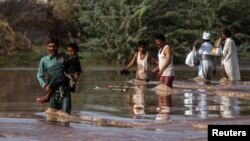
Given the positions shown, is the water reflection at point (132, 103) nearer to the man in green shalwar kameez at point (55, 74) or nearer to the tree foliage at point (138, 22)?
the man in green shalwar kameez at point (55, 74)

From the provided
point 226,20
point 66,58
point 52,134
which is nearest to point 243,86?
point 66,58

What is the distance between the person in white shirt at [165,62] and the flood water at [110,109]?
1.64 feet

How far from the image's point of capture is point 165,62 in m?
17.3

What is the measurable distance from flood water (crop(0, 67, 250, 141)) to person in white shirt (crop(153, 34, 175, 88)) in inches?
19.7

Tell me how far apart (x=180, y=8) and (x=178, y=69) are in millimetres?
3853

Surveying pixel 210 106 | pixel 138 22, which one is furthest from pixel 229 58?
pixel 138 22

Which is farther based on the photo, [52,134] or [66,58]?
[66,58]

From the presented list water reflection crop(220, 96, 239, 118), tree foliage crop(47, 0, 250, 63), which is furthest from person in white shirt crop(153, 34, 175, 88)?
tree foliage crop(47, 0, 250, 63)

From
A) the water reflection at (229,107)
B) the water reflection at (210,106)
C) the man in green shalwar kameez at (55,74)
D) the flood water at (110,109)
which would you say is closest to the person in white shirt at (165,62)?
the flood water at (110,109)

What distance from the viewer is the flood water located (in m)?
10.4

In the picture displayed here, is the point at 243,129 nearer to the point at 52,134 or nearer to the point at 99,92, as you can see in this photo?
the point at 52,134

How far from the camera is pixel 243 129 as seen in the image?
9453mm

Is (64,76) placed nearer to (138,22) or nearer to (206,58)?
(206,58)

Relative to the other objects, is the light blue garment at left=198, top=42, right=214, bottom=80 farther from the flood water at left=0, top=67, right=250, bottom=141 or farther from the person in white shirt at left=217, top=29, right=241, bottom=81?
the flood water at left=0, top=67, right=250, bottom=141
